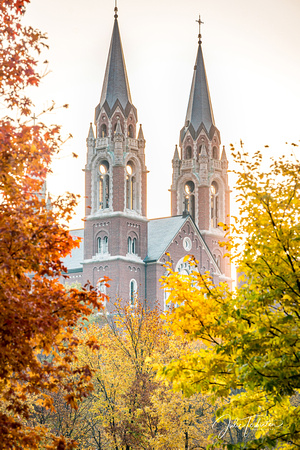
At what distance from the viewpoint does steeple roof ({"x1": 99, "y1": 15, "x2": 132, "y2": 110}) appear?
277 ft

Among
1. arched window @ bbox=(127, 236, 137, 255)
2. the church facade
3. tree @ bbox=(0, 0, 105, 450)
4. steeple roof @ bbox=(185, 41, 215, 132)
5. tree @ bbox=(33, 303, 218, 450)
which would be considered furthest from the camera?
steeple roof @ bbox=(185, 41, 215, 132)

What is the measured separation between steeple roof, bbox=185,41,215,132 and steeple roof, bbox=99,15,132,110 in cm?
1481

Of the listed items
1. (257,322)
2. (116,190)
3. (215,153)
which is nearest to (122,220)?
(116,190)

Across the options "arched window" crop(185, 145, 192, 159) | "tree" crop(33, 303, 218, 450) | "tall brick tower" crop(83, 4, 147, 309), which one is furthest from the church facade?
"tree" crop(33, 303, 218, 450)

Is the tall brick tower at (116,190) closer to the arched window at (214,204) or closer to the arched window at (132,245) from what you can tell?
the arched window at (132,245)

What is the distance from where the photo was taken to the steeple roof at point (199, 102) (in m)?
97.9

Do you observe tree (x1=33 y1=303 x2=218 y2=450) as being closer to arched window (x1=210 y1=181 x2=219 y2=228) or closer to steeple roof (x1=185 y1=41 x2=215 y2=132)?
arched window (x1=210 y1=181 x2=219 y2=228)

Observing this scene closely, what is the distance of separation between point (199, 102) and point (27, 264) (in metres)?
89.5

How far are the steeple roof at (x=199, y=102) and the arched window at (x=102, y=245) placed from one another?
22.7m

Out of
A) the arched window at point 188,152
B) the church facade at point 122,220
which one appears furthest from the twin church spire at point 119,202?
the arched window at point 188,152

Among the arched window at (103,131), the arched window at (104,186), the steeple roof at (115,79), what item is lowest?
the arched window at (104,186)

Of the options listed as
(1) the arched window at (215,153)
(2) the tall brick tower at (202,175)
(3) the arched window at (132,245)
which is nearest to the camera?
(3) the arched window at (132,245)

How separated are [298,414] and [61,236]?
16.0ft

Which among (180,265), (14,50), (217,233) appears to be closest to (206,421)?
(14,50)
